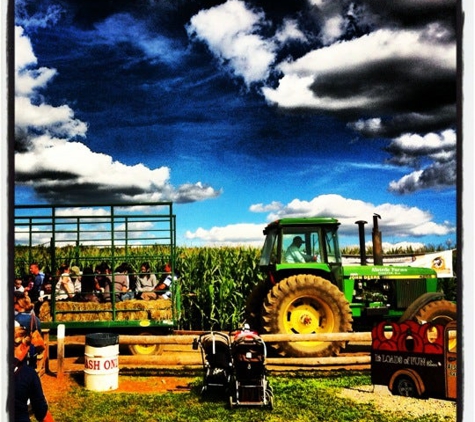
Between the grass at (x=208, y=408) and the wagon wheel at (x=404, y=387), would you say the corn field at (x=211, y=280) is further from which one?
the wagon wheel at (x=404, y=387)

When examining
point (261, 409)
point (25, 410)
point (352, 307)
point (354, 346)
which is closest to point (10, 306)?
point (25, 410)

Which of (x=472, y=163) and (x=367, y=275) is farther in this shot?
(x=367, y=275)

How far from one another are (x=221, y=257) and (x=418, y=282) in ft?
12.9

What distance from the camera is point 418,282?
9164 mm

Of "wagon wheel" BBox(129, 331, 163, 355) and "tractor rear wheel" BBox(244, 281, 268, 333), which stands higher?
"tractor rear wheel" BBox(244, 281, 268, 333)

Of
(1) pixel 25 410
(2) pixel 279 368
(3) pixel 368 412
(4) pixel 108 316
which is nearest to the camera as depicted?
(1) pixel 25 410

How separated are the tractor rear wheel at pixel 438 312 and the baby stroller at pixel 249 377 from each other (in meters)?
2.76

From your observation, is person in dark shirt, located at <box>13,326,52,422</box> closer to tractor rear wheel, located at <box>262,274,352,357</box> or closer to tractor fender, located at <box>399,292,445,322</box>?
tractor rear wheel, located at <box>262,274,352,357</box>

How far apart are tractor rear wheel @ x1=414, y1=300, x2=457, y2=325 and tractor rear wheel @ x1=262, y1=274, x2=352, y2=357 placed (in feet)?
3.33

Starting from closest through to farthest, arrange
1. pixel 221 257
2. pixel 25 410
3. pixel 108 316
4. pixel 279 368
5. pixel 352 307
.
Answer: pixel 25 410
pixel 279 368
pixel 108 316
pixel 352 307
pixel 221 257

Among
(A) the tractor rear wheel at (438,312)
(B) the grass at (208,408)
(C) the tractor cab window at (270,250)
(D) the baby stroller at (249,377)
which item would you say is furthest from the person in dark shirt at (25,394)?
(A) the tractor rear wheel at (438,312)

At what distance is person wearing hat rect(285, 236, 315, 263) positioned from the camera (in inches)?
318

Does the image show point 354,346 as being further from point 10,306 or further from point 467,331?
point 10,306

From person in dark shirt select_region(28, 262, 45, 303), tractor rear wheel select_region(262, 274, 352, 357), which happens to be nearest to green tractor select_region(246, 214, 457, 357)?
tractor rear wheel select_region(262, 274, 352, 357)
